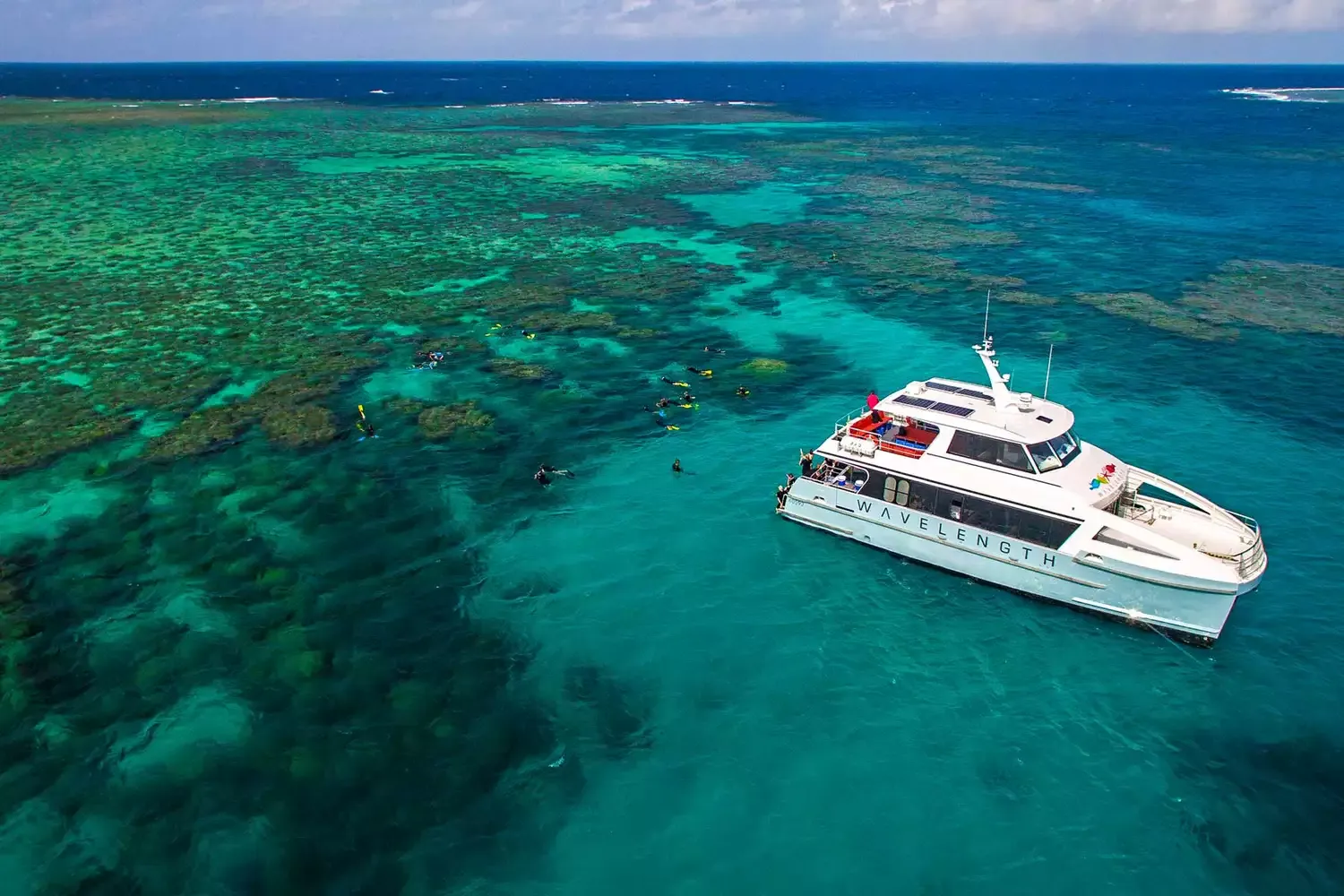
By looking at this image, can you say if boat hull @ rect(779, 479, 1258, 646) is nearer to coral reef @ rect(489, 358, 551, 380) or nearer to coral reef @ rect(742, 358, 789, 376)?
coral reef @ rect(742, 358, 789, 376)

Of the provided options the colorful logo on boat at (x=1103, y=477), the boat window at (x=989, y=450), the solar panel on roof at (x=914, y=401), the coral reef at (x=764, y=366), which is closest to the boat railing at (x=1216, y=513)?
the colorful logo on boat at (x=1103, y=477)

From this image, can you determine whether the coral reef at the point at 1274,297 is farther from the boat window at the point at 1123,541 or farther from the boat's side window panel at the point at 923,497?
the boat's side window panel at the point at 923,497

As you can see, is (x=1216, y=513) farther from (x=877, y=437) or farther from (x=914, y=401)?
(x=877, y=437)

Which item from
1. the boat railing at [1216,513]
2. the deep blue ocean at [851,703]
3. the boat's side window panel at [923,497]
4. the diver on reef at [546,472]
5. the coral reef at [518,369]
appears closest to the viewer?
the deep blue ocean at [851,703]

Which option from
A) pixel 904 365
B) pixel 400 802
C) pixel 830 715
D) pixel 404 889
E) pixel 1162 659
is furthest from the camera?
pixel 904 365

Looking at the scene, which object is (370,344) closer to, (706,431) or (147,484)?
(147,484)

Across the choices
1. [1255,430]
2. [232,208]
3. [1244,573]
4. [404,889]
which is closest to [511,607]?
[404,889]

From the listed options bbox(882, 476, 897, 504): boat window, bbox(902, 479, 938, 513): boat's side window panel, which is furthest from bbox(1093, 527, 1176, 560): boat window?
bbox(882, 476, 897, 504): boat window
